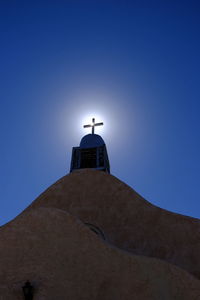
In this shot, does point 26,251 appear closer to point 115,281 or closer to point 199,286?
point 115,281

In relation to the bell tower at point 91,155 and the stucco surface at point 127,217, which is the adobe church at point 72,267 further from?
the bell tower at point 91,155

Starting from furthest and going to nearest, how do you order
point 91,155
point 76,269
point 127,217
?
point 91,155, point 127,217, point 76,269

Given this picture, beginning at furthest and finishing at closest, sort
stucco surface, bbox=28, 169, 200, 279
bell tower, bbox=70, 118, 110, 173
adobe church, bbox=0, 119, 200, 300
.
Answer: bell tower, bbox=70, 118, 110, 173 → stucco surface, bbox=28, 169, 200, 279 → adobe church, bbox=0, 119, 200, 300

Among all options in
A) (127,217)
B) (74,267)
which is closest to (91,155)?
(127,217)

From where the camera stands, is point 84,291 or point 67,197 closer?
point 84,291

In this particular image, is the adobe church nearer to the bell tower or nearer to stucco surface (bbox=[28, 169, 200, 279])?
stucco surface (bbox=[28, 169, 200, 279])

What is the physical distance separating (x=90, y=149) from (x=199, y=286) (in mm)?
10966

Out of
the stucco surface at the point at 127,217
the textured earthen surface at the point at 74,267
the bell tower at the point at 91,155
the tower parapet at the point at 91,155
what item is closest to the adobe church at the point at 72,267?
the textured earthen surface at the point at 74,267

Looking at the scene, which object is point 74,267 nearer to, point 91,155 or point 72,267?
point 72,267

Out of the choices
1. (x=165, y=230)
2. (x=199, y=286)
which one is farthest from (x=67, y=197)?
(x=199, y=286)

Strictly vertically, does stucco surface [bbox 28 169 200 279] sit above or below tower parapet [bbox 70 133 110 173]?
below

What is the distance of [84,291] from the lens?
8008 millimetres

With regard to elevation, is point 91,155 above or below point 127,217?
above

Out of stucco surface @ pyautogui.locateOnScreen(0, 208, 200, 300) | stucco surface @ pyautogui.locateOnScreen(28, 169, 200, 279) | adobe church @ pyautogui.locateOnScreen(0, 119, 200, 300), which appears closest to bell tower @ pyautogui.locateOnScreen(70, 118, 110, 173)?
stucco surface @ pyautogui.locateOnScreen(28, 169, 200, 279)
